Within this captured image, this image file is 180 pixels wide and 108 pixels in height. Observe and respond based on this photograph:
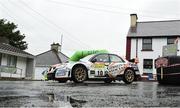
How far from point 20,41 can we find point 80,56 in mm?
45881

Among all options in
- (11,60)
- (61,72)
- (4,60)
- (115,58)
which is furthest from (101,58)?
(11,60)

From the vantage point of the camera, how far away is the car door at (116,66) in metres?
14.6

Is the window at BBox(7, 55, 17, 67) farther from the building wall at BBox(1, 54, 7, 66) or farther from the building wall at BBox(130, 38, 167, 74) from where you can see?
the building wall at BBox(130, 38, 167, 74)

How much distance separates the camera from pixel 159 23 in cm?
4444

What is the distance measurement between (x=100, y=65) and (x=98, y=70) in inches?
9.0

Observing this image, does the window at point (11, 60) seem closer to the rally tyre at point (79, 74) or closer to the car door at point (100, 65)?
the car door at point (100, 65)

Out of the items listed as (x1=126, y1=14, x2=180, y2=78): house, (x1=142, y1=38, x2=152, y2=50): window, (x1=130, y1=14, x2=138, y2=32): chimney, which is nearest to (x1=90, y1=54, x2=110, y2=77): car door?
(x1=126, y1=14, x2=180, y2=78): house

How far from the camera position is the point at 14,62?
3725 centimetres

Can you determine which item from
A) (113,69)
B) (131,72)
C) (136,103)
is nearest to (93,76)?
(113,69)

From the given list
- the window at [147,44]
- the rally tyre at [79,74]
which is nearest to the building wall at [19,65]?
the window at [147,44]

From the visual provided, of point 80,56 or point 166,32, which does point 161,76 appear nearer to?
point 80,56

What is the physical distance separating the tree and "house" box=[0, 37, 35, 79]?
59.3 ft

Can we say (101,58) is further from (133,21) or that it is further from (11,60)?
(133,21)

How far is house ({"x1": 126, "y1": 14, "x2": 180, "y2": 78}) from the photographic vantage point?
40.4 meters
